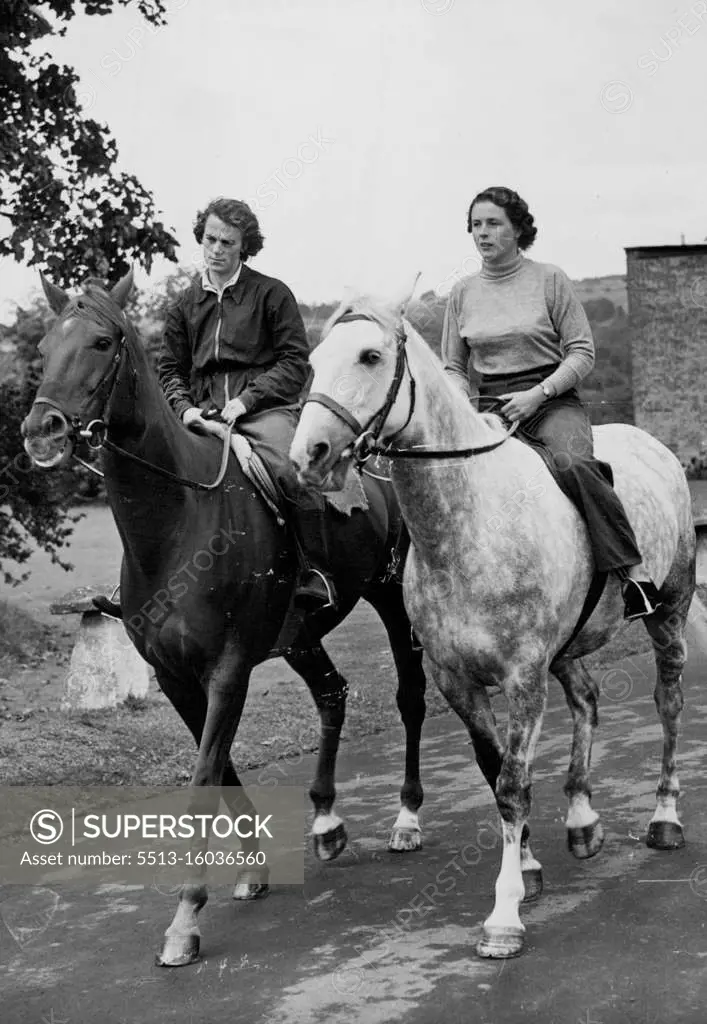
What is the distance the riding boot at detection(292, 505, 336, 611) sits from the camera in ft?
20.2

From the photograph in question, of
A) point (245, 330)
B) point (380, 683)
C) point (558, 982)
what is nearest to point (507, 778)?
point (558, 982)

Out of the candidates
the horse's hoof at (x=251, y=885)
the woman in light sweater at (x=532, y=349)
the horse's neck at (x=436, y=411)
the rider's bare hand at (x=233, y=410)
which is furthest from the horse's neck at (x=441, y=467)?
the horse's hoof at (x=251, y=885)

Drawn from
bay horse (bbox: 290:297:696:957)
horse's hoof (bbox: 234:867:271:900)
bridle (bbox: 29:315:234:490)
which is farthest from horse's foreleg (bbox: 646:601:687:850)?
bridle (bbox: 29:315:234:490)

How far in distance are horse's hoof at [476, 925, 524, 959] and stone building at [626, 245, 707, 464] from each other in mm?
12852

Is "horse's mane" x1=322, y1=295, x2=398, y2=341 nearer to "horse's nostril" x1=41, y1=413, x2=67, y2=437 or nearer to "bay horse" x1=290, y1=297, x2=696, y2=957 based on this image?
"bay horse" x1=290, y1=297, x2=696, y2=957

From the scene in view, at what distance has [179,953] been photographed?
533 centimetres

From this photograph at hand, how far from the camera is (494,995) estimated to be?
15.8 feet

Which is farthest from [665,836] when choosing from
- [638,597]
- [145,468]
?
[145,468]

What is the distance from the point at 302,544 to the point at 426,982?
6.95 feet

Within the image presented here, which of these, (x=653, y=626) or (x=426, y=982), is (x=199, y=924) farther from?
(x=653, y=626)

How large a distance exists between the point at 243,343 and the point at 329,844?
2587mm

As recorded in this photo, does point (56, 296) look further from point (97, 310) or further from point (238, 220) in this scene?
point (238, 220)

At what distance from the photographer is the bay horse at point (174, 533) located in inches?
205

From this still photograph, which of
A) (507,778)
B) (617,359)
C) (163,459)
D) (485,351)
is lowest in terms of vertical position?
(507,778)
